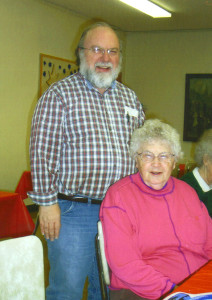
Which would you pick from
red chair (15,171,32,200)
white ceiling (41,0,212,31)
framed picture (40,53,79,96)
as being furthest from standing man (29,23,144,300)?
white ceiling (41,0,212,31)

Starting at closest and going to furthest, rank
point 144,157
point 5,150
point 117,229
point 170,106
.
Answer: point 117,229 → point 144,157 → point 5,150 → point 170,106

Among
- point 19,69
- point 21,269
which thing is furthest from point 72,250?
point 19,69

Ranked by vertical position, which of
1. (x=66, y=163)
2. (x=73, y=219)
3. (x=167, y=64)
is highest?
(x=167, y=64)

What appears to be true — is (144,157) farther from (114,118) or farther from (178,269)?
(178,269)

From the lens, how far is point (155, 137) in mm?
1943

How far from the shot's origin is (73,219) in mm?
1975

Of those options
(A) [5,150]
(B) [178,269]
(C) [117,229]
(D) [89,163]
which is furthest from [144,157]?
(A) [5,150]

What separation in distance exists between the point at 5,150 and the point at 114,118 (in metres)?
3.48

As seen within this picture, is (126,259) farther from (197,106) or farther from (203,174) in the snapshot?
(197,106)

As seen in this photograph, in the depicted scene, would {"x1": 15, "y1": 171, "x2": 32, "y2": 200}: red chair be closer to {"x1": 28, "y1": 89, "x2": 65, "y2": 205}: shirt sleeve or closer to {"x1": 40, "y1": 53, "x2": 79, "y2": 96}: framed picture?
{"x1": 40, "y1": 53, "x2": 79, "y2": 96}: framed picture

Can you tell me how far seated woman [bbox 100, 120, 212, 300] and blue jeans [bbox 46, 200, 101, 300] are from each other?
0.20 meters

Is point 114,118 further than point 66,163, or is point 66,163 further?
point 114,118

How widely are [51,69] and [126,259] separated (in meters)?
4.72

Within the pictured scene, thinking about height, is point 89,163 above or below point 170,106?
below
